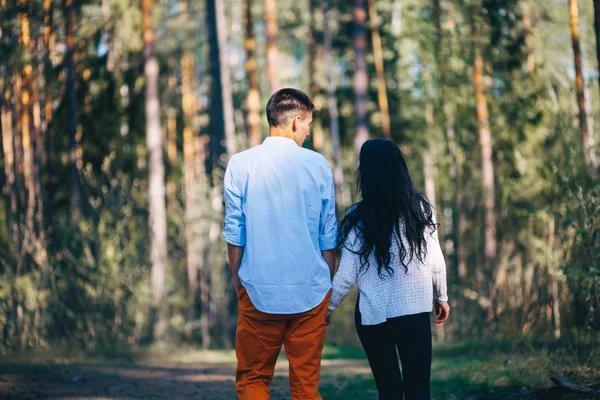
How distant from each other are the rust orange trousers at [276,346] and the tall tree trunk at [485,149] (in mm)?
14689

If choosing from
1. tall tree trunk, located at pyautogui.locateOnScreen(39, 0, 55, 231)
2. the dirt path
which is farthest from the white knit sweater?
tall tree trunk, located at pyautogui.locateOnScreen(39, 0, 55, 231)

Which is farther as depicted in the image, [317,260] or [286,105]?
[286,105]

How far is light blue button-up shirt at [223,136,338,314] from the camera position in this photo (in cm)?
412

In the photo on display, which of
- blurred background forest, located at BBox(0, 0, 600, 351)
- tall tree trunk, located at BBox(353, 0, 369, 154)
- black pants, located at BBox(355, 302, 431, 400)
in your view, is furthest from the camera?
tall tree trunk, located at BBox(353, 0, 369, 154)

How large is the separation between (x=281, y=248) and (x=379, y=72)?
74.7 feet

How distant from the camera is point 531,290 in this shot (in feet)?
36.1

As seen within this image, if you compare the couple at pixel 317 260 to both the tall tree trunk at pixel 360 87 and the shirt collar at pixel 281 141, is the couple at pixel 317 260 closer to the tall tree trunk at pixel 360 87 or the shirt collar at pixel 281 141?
the shirt collar at pixel 281 141

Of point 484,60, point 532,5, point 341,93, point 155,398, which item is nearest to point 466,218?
point 484,60

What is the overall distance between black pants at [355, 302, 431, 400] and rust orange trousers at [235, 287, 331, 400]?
0.92 feet

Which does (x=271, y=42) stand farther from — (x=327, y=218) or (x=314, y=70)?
(x=327, y=218)

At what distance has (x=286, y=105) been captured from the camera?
14.1 feet

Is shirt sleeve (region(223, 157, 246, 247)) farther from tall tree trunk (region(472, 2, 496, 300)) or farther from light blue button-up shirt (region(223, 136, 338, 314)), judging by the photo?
tall tree trunk (region(472, 2, 496, 300))

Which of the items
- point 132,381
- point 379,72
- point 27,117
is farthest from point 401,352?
point 379,72

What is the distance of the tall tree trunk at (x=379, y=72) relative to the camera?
83.8 ft
